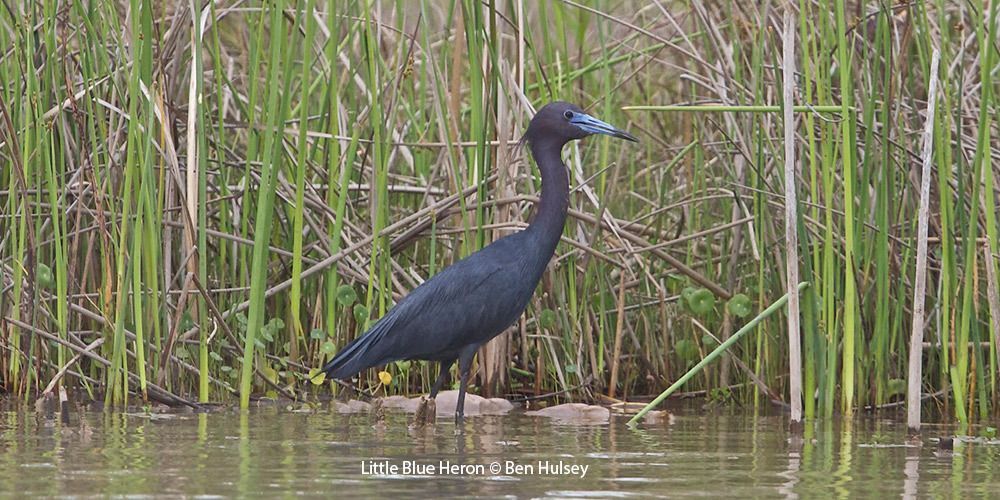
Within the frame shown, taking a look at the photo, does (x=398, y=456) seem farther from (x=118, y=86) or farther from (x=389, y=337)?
(x=118, y=86)

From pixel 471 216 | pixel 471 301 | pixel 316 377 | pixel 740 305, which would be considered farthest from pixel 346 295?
pixel 740 305

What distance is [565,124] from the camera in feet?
18.6

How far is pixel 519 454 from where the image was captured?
430 cm

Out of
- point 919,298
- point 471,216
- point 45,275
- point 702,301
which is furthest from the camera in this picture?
point 471,216

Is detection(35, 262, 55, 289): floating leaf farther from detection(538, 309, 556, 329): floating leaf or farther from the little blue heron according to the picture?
detection(538, 309, 556, 329): floating leaf

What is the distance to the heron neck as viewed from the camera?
220 inches

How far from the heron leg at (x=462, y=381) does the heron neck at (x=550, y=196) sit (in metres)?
0.45

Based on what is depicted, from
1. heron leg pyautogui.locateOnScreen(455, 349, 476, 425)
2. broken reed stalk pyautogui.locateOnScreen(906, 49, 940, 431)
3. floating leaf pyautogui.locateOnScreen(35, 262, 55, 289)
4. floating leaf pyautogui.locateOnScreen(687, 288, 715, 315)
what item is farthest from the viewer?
floating leaf pyautogui.locateOnScreen(687, 288, 715, 315)

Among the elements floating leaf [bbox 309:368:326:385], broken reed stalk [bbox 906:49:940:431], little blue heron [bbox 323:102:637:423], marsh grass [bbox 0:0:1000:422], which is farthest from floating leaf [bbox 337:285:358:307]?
broken reed stalk [bbox 906:49:940:431]

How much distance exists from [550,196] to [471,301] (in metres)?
0.53

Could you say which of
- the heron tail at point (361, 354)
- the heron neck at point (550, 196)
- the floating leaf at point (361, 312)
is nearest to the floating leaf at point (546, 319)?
the heron neck at point (550, 196)

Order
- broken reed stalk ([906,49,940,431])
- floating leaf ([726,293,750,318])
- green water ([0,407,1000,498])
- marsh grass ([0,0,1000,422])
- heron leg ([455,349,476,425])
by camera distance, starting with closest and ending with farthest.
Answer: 1. green water ([0,407,1000,498])
2. broken reed stalk ([906,49,940,431])
3. marsh grass ([0,0,1000,422])
4. heron leg ([455,349,476,425])
5. floating leaf ([726,293,750,318])

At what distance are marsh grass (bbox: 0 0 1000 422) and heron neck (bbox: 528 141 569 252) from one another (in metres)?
0.18

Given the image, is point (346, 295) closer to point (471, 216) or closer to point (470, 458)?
point (471, 216)
